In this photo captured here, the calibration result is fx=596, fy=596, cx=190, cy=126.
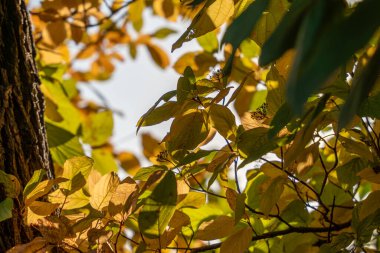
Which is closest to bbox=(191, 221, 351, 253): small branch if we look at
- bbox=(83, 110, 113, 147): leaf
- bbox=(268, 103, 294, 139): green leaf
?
bbox=(268, 103, 294, 139): green leaf

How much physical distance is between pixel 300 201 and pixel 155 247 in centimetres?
33

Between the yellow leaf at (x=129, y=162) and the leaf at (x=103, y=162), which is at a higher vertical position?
the leaf at (x=103, y=162)

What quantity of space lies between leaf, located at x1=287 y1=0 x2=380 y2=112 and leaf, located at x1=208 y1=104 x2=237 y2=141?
1.62ft

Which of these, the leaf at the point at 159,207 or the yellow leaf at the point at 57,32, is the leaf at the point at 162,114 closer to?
the leaf at the point at 159,207

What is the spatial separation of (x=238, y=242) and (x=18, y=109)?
477 mm

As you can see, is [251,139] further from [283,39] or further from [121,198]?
[283,39]

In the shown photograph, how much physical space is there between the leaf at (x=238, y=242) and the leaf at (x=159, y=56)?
5.11ft

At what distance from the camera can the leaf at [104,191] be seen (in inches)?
37.0

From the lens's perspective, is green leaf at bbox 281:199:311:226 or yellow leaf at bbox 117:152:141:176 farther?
yellow leaf at bbox 117:152:141:176

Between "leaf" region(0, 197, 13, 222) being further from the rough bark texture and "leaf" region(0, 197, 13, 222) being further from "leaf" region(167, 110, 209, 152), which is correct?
"leaf" region(167, 110, 209, 152)

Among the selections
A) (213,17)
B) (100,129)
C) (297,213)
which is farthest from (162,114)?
(100,129)

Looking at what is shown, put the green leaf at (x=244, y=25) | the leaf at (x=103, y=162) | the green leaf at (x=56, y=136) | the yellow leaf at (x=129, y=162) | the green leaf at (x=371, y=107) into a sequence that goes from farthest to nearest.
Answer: the yellow leaf at (x=129, y=162)
the leaf at (x=103, y=162)
the green leaf at (x=56, y=136)
the green leaf at (x=371, y=107)
the green leaf at (x=244, y=25)

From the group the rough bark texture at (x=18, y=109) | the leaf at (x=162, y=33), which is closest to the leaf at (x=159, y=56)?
the leaf at (x=162, y=33)

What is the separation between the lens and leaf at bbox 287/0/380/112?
37cm
